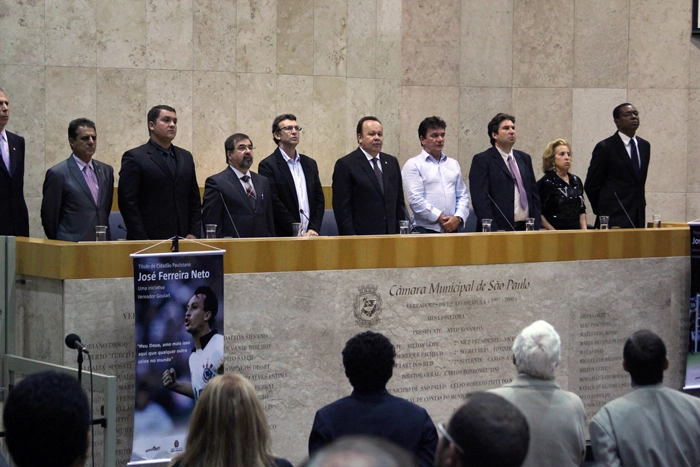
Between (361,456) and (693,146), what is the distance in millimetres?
9811

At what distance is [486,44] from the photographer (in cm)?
1005

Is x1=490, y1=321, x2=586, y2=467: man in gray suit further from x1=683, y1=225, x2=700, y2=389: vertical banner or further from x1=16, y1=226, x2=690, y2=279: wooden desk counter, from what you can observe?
x1=683, y1=225, x2=700, y2=389: vertical banner

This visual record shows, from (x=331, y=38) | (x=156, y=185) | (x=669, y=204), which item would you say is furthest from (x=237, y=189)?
(x=669, y=204)

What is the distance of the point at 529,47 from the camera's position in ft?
33.4

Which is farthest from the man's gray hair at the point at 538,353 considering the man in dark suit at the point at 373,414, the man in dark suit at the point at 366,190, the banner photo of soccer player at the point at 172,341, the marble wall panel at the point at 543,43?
the marble wall panel at the point at 543,43

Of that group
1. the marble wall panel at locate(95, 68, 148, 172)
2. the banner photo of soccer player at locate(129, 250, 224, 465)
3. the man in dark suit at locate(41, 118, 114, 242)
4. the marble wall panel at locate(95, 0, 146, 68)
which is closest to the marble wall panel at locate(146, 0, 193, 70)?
the marble wall panel at locate(95, 0, 146, 68)

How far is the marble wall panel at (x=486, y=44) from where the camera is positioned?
9977 millimetres

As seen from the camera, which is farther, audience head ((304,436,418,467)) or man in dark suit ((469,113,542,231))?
man in dark suit ((469,113,542,231))

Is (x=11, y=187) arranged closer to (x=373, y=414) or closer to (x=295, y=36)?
(x=295, y=36)

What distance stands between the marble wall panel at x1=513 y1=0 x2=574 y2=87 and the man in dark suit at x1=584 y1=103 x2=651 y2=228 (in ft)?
8.10

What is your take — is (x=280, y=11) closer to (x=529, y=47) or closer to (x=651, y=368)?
(x=529, y=47)

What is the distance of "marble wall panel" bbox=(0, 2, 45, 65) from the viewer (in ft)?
25.9

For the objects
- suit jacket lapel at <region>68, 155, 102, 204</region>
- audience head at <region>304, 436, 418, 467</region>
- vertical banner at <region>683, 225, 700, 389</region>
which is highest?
suit jacket lapel at <region>68, 155, 102, 204</region>

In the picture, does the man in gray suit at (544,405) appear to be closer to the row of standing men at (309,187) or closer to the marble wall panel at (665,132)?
the row of standing men at (309,187)
